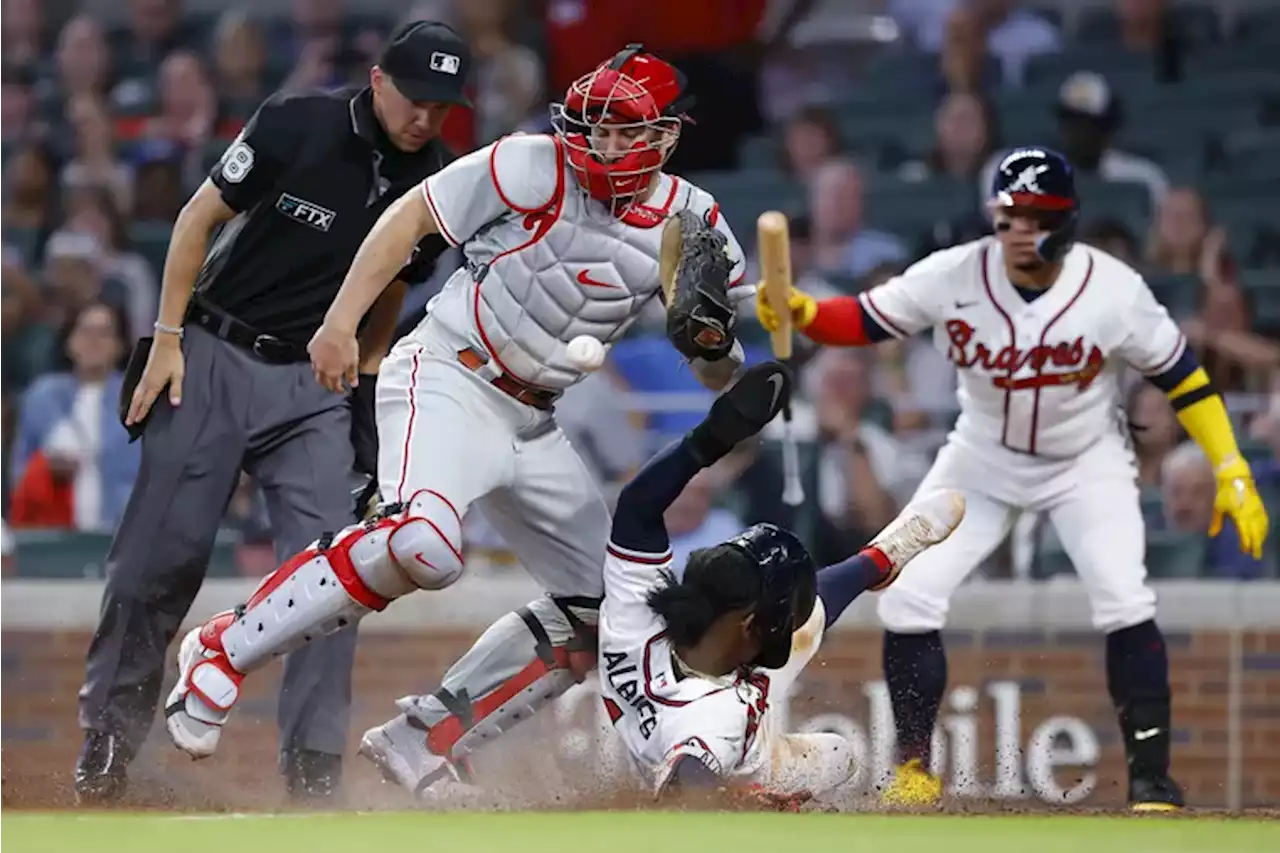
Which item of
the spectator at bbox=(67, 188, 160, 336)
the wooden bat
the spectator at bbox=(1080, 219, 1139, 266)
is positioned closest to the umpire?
the wooden bat

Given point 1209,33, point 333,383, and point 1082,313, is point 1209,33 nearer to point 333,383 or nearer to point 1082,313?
point 1082,313

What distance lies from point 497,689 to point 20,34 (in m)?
7.70

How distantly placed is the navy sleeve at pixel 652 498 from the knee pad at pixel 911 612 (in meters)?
1.39

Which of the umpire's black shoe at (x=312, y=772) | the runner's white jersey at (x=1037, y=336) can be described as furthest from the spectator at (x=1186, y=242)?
the umpire's black shoe at (x=312, y=772)

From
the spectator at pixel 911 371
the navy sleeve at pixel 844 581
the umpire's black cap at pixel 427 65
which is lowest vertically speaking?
the navy sleeve at pixel 844 581

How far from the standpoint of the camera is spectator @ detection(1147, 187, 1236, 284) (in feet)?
34.2

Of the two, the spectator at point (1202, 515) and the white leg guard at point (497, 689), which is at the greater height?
the spectator at point (1202, 515)

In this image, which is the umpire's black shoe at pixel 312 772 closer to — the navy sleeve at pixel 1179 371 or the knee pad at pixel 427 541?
the knee pad at pixel 427 541

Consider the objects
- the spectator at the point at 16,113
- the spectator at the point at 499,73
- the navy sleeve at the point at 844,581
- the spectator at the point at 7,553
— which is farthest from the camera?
the spectator at the point at 16,113

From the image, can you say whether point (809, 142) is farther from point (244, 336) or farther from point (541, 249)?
point (541, 249)

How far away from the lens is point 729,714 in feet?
19.7

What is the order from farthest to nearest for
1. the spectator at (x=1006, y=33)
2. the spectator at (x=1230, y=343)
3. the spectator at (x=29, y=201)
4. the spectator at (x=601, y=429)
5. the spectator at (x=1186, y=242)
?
1. the spectator at (x=1006, y=33)
2. the spectator at (x=29, y=201)
3. the spectator at (x=1186, y=242)
4. the spectator at (x=1230, y=343)
5. the spectator at (x=601, y=429)

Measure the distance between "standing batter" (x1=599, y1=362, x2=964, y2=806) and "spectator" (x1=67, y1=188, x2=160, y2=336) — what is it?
5.02m

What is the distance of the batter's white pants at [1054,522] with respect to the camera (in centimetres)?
733
